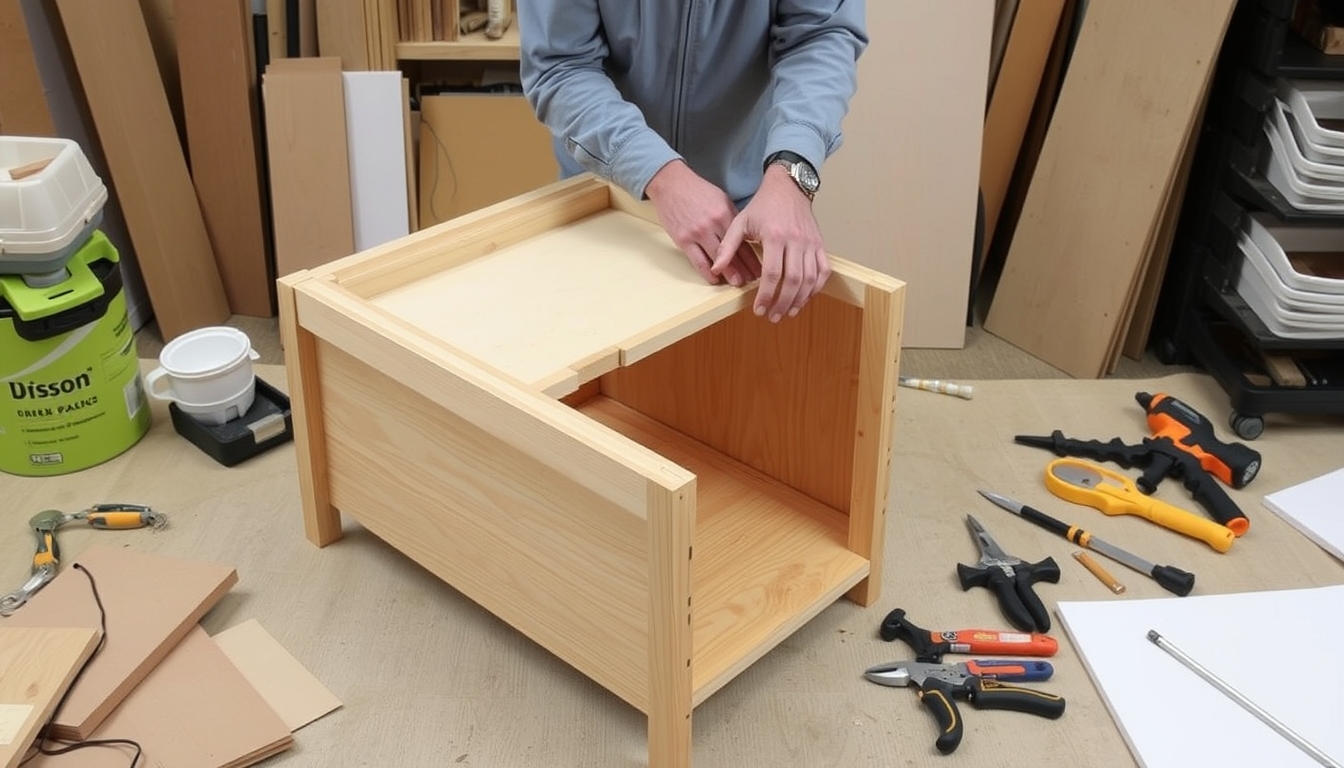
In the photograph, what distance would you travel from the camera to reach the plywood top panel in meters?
1.36

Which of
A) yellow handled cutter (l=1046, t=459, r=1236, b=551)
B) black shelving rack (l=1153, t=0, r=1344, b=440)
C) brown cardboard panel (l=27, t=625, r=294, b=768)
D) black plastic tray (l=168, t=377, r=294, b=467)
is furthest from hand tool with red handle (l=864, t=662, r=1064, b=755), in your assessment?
black plastic tray (l=168, t=377, r=294, b=467)

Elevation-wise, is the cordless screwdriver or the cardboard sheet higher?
the cordless screwdriver

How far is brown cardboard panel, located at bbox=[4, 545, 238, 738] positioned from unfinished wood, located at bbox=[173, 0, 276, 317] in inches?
38.5

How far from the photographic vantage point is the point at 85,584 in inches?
59.7

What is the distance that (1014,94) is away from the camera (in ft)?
7.93

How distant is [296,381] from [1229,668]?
114 centimetres

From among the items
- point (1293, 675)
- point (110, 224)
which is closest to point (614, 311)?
point (1293, 675)

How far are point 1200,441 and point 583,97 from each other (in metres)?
1.03

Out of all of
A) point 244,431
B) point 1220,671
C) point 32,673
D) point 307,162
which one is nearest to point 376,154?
point 307,162

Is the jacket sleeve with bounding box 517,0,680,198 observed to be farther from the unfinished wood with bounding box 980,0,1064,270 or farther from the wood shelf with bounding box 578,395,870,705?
the unfinished wood with bounding box 980,0,1064,270

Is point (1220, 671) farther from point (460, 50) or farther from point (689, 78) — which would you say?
point (460, 50)

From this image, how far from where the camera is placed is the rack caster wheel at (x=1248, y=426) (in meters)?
1.96

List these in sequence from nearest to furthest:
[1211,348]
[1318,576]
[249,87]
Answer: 1. [1318,576]
2. [1211,348]
3. [249,87]

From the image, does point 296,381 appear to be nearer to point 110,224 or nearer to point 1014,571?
point 1014,571
